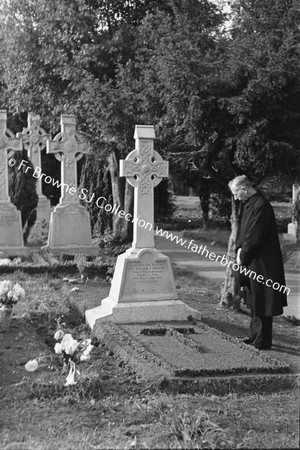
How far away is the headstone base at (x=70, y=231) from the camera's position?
1381 cm

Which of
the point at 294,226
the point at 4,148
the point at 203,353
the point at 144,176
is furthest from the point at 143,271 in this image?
the point at 294,226

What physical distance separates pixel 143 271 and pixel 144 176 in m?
1.17

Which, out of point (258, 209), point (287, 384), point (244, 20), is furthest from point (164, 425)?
point (244, 20)

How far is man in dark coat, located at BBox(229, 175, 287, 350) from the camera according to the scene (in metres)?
6.46

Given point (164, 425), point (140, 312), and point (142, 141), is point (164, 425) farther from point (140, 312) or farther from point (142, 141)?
point (142, 141)

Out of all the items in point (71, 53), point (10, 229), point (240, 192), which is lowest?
point (10, 229)

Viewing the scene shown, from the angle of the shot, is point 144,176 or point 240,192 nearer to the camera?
point 240,192

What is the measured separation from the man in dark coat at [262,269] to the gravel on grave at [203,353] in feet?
1.24

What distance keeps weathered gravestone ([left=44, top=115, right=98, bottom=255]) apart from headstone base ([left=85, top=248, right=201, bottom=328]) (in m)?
6.12

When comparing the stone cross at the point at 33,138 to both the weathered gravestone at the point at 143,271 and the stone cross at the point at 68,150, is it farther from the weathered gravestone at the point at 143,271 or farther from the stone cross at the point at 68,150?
the weathered gravestone at the point at 143,271

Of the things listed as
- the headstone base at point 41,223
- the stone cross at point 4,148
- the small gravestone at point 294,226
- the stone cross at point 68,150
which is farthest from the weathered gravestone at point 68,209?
the small gravestone at point 294,226

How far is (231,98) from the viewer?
7570 millimetres

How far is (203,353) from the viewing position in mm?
5945

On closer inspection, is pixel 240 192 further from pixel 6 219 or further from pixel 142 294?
pixel 6 219
